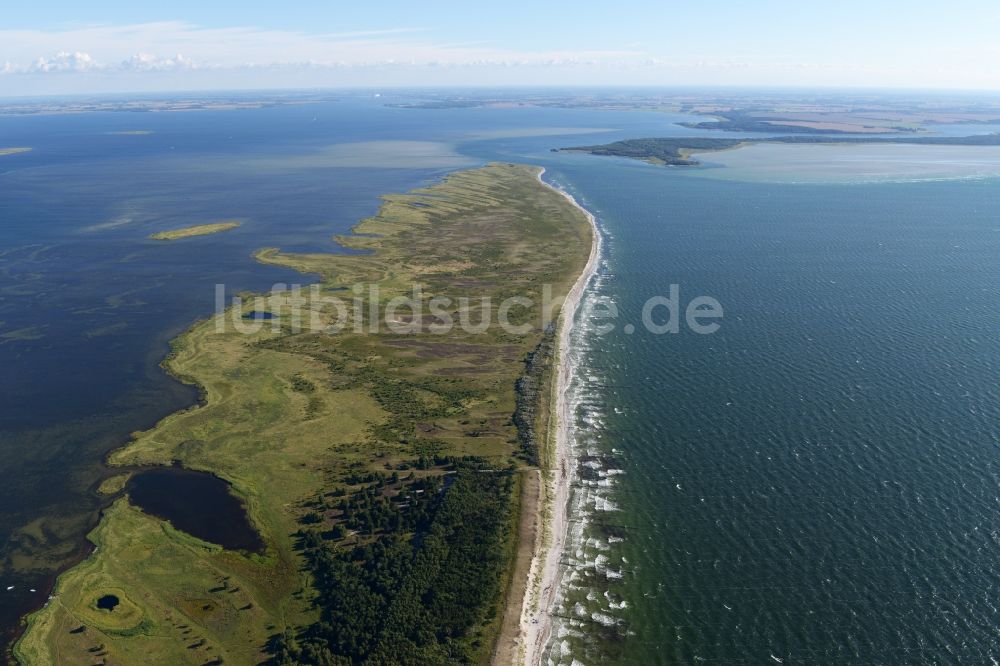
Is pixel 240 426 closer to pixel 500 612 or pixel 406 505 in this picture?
pixel 406 505

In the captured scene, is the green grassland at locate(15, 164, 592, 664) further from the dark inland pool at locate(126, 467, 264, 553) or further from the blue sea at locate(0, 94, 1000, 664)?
the blue sea at locate(0, 94, 1000, 664)

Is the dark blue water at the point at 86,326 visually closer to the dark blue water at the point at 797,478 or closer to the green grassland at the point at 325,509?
the green grassland at the point at 325,509

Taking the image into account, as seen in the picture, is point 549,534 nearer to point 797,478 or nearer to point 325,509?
point 325,509

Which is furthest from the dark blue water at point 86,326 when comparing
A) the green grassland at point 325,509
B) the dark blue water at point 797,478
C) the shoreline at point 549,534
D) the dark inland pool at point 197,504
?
the dark blue water at point 797,478

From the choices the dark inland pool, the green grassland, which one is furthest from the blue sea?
the green grassland

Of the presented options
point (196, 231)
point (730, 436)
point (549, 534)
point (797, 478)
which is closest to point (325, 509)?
point (549, 534)

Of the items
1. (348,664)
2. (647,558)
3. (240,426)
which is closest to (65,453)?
(240,426)
